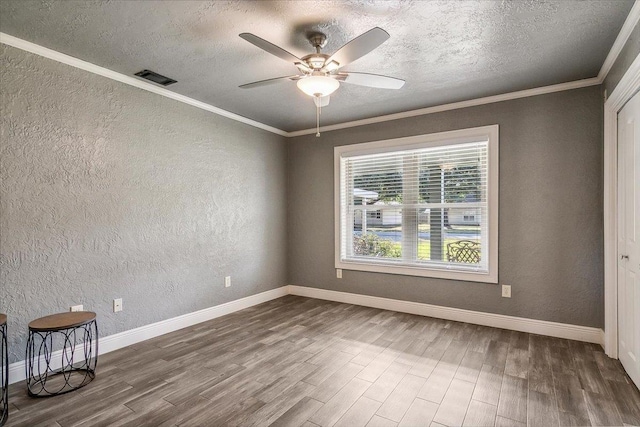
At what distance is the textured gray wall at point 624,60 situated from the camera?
210 cm

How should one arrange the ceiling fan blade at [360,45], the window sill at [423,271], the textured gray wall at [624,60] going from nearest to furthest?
the ceiling fan blade at [360,45] → the textured gray wall at [624,60] → the window sill at [423,271]

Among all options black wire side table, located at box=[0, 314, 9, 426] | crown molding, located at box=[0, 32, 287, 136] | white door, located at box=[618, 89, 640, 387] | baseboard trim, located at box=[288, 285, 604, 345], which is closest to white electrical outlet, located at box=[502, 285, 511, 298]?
baseboard trim, located at box=[288, 285, 604, 345]

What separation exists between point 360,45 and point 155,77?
7.05 feet

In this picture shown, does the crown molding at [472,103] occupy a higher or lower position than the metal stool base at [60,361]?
higher

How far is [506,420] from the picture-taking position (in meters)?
1.96

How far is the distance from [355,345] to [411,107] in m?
2.84

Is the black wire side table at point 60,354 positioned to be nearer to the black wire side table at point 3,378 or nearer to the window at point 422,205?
the black wire side table at point 3,378

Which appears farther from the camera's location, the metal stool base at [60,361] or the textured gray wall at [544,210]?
the textured gray wall at [544,210]

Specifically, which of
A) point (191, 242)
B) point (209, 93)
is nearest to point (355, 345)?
point (191, 242)

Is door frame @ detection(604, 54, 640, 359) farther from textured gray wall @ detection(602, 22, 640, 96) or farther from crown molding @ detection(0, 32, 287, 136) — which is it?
crown molding @ detection(0, 32, 287, 136)

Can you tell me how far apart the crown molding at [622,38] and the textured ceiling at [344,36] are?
45 mm

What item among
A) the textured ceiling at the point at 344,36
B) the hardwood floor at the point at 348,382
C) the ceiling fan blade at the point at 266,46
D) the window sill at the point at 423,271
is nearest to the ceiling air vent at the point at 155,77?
the textured ceiling at the point at 344,36

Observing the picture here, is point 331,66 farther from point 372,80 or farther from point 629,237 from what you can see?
point 629,237

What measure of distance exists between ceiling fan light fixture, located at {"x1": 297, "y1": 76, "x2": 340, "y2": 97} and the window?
6.91 feet
